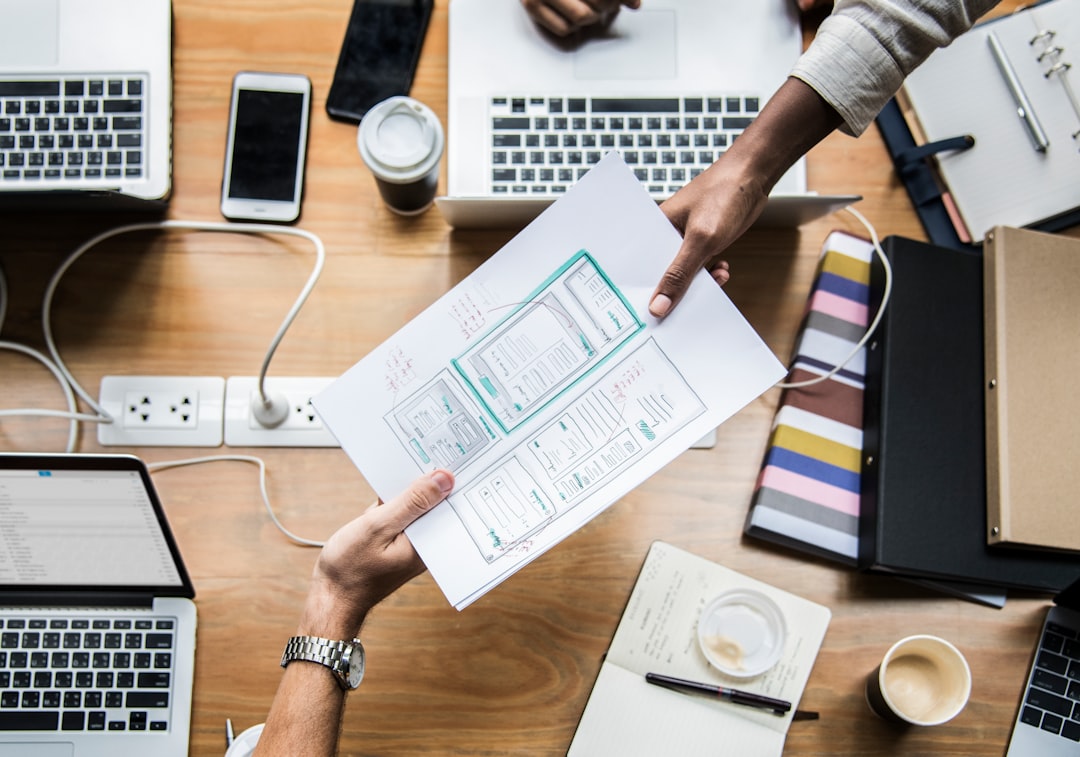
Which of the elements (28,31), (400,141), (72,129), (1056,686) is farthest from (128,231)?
(1056,686)

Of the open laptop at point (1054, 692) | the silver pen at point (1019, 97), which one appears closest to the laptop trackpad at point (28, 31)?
the silver pen at point (1019, 97)

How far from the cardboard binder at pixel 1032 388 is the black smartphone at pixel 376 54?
0.68 m

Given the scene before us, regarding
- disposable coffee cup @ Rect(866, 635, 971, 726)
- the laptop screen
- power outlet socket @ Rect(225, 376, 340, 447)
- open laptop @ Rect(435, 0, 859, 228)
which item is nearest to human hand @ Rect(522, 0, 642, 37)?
open laptop @ Rect(435, 0, 859, 228)

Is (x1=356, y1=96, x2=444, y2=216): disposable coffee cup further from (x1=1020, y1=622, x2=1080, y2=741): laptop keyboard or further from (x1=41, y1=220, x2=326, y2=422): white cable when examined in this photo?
(x1=1020, y1=622, x2=1080, y2=741): laptop keyboard

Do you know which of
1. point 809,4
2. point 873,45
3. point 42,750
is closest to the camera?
point 873,45

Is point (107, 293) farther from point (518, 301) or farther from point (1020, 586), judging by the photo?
point (1020, 586)

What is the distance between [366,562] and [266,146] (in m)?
0.51

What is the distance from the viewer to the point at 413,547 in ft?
2.54

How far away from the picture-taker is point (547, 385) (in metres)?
0.79

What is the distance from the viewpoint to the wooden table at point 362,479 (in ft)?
2.98

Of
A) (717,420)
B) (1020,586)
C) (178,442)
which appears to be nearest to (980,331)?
(1020,586)

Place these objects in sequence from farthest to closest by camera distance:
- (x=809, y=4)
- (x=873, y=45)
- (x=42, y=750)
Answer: (x=809, y=4)
(x=42, y=750)
(x=873, y=45)

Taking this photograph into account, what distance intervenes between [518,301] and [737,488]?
340 mm

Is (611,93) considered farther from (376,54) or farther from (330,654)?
(330,654)
